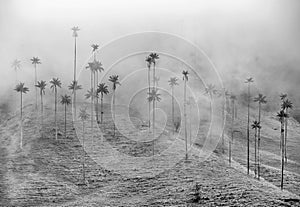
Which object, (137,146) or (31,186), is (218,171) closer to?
(137,146)

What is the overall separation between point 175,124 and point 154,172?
76.5m

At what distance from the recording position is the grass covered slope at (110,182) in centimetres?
8712

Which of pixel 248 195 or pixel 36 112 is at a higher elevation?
pixel 36 112

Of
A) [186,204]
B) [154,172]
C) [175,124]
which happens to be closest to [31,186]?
[154,172]

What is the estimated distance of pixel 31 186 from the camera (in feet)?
317

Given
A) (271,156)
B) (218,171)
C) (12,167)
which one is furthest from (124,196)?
(271,156)

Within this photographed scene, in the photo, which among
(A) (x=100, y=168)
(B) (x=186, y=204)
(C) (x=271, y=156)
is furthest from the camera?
(C) (x=271, y=156)

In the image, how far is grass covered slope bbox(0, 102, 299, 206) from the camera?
87.1m

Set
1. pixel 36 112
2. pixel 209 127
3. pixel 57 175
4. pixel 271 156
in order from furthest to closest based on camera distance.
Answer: pixel 209 127, pixel 36 112, pixel 271 156, pixel 57 175

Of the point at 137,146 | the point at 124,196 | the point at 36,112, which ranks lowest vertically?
the point at 124,196

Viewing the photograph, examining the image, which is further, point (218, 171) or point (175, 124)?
point (175, 124)

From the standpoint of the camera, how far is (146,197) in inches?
3590

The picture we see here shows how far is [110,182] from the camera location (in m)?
104

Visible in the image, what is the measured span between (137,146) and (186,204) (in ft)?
166
